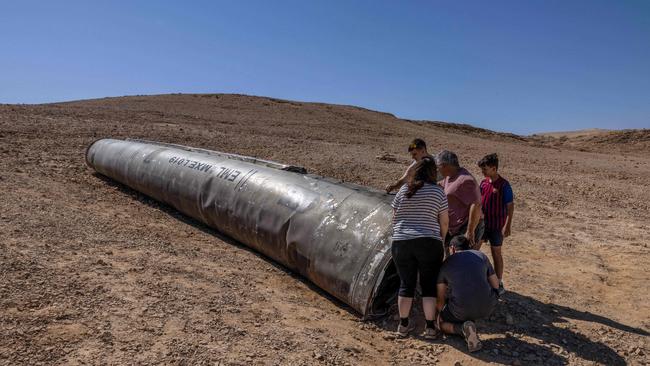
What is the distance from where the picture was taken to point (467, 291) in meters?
3.88

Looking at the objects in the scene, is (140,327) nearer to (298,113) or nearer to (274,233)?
(274,233)

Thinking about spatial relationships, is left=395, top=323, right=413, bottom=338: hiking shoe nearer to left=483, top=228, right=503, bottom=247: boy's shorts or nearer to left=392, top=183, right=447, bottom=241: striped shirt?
left=392, top=183, right=447, bottom=241: striped shirt

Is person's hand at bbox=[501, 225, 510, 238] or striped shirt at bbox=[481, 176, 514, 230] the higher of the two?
striped shirt at bbox=[481, 176, 514, 230]

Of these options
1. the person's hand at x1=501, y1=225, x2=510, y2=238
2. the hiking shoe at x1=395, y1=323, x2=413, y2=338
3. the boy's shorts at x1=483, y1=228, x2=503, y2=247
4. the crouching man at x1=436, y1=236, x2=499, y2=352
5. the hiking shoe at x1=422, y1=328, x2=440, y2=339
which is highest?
the person's hand at x1=501, y1=225, x2=510, y2=238

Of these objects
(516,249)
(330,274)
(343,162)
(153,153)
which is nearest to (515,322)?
(330,274)

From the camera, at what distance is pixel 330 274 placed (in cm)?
482

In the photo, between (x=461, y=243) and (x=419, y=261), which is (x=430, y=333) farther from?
(x=461, y=243)

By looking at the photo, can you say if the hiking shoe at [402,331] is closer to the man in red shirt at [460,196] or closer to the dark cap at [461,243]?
the dark cap at [461,243]

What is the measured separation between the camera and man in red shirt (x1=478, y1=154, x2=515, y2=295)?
4.74 meters

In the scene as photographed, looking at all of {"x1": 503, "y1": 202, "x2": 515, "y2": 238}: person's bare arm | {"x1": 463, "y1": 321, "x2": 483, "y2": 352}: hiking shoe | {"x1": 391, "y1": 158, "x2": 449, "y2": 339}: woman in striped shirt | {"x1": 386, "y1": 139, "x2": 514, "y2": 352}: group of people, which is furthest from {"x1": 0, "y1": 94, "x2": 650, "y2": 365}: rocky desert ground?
{"x1": 503, "y1": 202, "x2": 515, "y2": 238}: person's bare arm

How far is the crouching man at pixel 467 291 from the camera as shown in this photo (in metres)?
3.88

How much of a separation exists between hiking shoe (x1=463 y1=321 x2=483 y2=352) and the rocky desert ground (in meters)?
0.07

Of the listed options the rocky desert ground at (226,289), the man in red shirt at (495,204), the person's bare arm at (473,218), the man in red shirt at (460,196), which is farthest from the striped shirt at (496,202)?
the rocky desert ground at (226,289)

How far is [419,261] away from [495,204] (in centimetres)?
135
